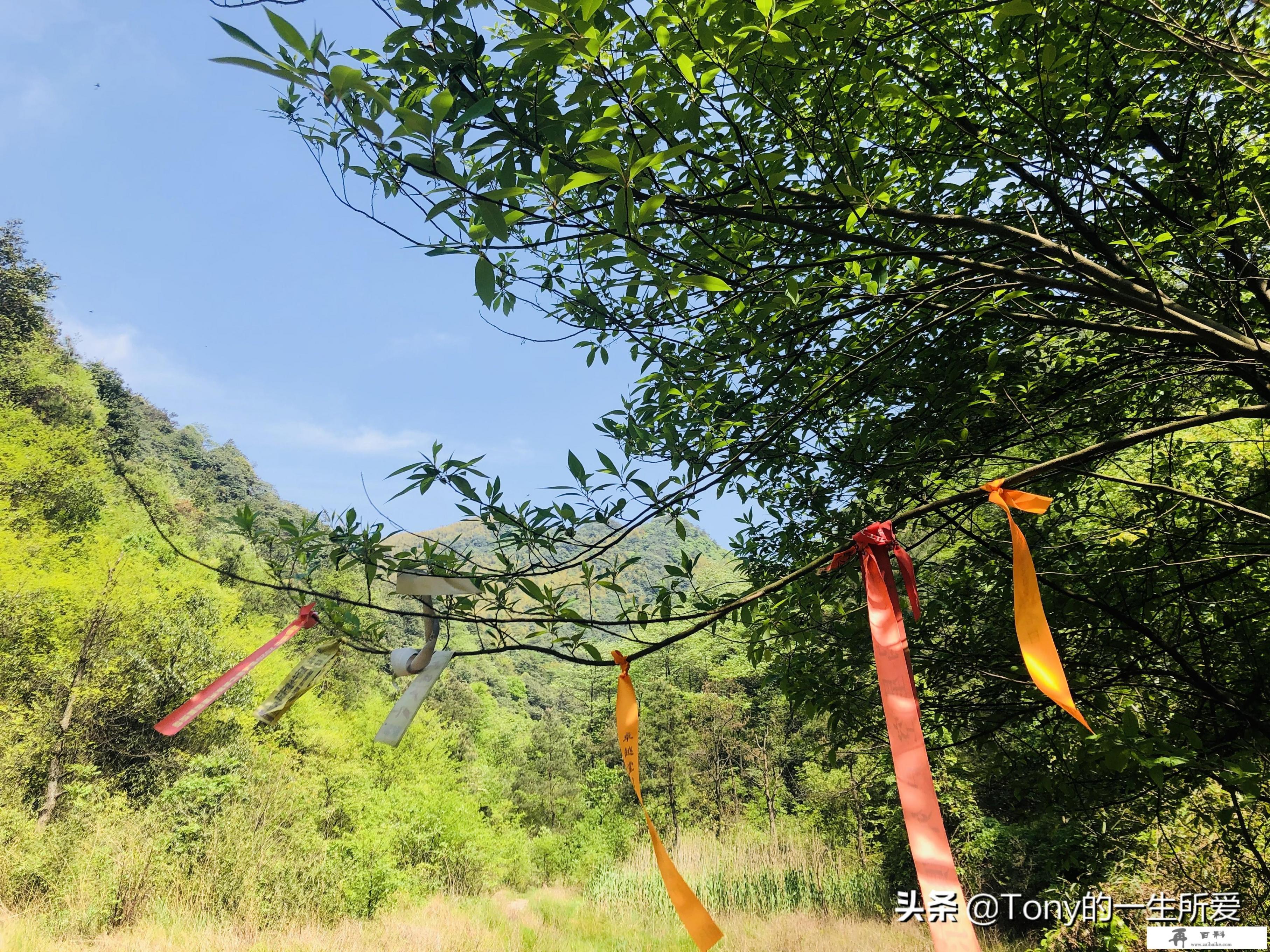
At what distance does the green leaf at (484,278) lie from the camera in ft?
2.49

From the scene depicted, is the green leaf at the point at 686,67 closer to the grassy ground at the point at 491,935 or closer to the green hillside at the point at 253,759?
the green hillside at the point at 253,759

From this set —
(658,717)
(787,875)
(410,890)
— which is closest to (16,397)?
(410,890)

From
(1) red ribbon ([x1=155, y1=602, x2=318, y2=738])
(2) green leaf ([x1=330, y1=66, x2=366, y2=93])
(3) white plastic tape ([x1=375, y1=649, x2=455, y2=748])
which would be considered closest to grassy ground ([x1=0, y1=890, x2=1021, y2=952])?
(1) red ribbon ([x1=155, y1=602, x2=318, y2=738])

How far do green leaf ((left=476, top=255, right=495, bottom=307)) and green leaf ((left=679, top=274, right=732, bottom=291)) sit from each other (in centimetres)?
25

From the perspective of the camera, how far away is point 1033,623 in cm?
101

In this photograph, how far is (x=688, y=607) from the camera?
1.79 metres

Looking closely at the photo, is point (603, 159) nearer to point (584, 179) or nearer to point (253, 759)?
point (584, 179)

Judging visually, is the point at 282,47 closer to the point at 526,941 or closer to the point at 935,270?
the point at 935,270

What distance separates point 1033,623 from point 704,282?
78 centimetres

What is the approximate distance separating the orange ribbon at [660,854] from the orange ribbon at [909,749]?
1.25 feet

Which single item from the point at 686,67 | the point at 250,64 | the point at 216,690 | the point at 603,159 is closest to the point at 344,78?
the point at 250,64

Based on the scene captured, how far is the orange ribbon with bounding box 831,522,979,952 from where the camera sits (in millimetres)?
793

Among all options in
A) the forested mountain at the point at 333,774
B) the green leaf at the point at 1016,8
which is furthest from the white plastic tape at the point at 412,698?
the green leaf at the point at 1016,8

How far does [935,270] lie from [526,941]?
977 cm
